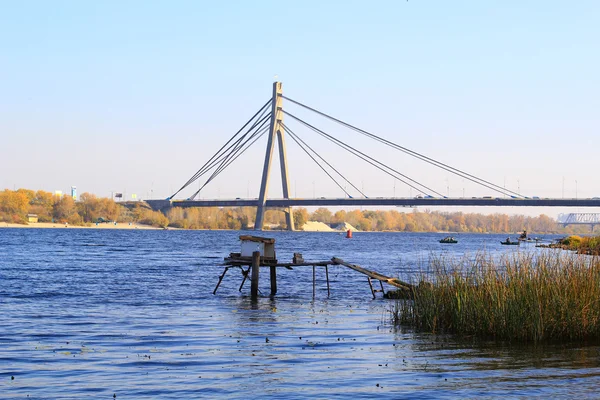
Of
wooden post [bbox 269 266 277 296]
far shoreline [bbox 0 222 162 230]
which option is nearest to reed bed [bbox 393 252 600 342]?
wooden post [bbox 269 266 277 296]

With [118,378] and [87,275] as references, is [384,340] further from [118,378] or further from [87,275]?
[87,275]

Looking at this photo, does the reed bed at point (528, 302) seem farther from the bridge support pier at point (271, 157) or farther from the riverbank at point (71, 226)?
the riverbank at point (71, 226)

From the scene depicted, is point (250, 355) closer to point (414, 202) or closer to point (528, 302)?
point (528, 302)

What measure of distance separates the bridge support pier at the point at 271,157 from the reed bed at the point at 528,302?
274 ft

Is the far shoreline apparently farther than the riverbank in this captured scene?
Yes

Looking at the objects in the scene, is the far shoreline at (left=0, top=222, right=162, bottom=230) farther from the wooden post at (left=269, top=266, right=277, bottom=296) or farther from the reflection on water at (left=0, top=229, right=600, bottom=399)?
the reflection on water at (left=0, top=229, right=600, bottom=399)

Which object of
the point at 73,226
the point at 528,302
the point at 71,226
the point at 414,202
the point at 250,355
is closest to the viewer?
the point at 250,355

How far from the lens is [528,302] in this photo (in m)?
14.9

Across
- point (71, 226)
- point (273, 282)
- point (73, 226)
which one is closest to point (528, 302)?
point (273, 282)

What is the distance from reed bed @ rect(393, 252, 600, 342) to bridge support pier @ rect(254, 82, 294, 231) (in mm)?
83542

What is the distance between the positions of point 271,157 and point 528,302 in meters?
87.4

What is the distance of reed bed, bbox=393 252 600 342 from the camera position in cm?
1479

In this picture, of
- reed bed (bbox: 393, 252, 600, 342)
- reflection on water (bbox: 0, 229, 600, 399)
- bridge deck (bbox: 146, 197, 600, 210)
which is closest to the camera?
reflection on water (bbox: 0, 229, 600, 399)

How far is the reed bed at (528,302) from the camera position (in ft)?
48.5
